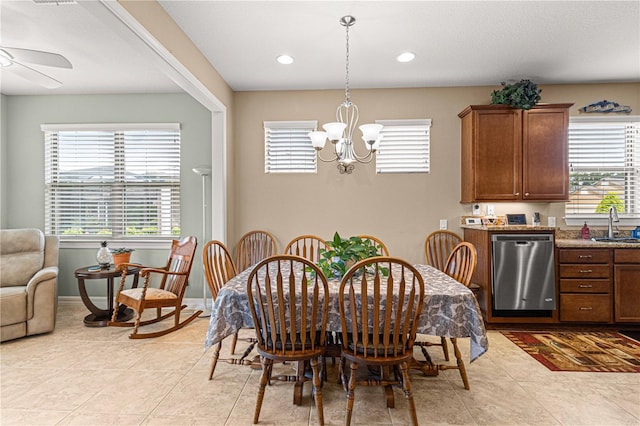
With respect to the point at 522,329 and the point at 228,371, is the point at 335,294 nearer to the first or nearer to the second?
the point at 228,371

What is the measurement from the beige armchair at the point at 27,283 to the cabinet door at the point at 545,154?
5190 millimetres

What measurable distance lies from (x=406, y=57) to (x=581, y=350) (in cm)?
320

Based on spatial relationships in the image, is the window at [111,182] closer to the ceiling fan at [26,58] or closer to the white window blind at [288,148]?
the white window blind at [288,148]

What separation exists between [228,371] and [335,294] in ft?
3.99

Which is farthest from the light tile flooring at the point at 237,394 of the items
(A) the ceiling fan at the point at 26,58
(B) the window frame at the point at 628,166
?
(A) the ceiling fan at the point at 26,58

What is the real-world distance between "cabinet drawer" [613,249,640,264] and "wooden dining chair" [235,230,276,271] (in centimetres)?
374

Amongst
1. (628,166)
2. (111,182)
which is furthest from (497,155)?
(111,182)

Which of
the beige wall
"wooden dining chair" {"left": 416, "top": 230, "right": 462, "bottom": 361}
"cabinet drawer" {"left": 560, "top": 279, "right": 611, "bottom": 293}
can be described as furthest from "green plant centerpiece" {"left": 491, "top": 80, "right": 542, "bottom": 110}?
"cabinet drawer" {"left": 560, "top": 279, "right": 611, "bottom": 293}

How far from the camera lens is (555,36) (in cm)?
289

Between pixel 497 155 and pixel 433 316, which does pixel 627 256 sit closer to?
pixel 497 155

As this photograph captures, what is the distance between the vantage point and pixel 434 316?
79.7 inches

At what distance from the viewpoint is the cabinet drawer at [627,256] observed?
3375 mm

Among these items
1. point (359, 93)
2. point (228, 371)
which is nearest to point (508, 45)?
point (359, 93)

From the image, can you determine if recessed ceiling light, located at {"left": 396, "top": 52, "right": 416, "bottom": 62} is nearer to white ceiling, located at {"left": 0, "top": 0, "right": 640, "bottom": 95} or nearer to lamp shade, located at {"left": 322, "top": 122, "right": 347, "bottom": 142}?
white ceiling, located at {"left": 0, "top": 0, "right": 640, "bottom": 95}
